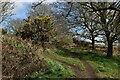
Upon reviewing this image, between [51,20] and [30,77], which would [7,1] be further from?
[30,77]

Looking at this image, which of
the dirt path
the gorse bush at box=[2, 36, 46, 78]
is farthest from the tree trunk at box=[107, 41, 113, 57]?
the gorse bush at box=[2, 36, 46, 78]

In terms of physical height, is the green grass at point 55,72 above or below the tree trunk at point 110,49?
above

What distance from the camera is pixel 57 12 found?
50.2 ft

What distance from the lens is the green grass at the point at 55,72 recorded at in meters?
9.34

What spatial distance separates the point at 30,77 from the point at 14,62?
0.75 metres

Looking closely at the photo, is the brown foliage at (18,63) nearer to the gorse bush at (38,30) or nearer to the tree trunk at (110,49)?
the gorse bush at (38,30)

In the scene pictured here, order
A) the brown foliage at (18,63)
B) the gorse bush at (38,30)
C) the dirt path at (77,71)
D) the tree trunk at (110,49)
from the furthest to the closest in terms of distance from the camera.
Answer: the tree trunk at (110,49), the gorse bush at (38,30), the dirt path at (77,71), the brown foliage at (18,63)

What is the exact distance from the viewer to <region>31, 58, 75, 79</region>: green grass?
934 cm

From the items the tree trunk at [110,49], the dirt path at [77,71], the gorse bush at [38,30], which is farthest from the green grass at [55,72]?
the tree trunk at [110,49]

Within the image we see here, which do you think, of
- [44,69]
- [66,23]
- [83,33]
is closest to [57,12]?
[66,23]

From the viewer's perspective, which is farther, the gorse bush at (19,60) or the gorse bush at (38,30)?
the gorse bush at (38,30)

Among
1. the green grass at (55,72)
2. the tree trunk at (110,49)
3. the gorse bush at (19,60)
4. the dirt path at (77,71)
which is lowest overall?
the tree trunk at (110,49)

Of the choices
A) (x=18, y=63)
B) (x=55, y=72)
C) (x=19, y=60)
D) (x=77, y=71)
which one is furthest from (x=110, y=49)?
(x=18, y=63)

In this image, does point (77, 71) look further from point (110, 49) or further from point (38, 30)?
point (110, 49)
